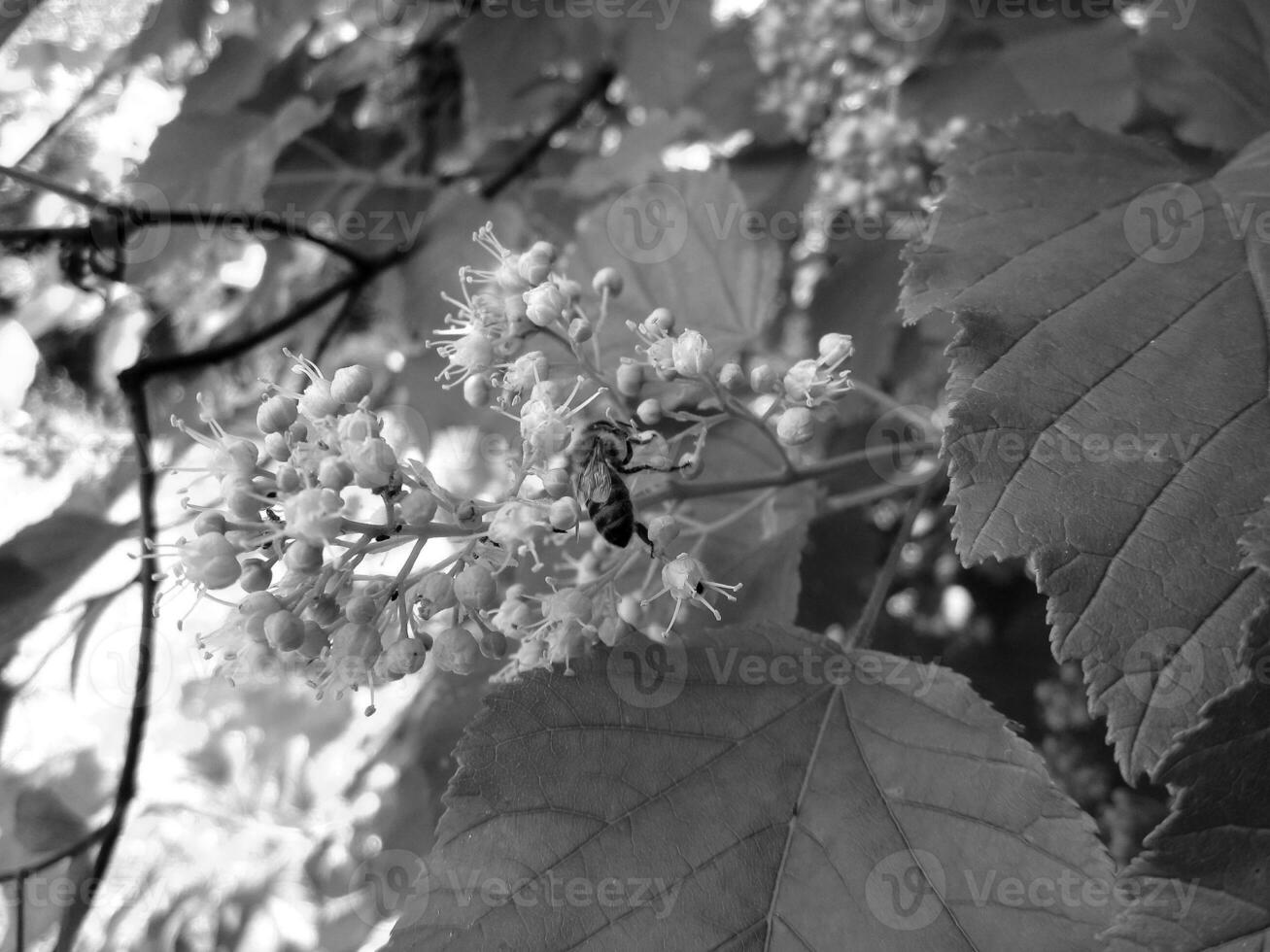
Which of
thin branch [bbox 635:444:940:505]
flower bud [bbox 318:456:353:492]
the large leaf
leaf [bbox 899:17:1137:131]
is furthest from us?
leaf [bbox 899:17:1137:131]

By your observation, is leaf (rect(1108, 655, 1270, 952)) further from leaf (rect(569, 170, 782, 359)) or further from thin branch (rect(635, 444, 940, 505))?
leaf (rect(569, 170, 782, 359))

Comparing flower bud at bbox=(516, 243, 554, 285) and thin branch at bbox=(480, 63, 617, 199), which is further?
thin branch at bbox=(480, 63, 617, 199)

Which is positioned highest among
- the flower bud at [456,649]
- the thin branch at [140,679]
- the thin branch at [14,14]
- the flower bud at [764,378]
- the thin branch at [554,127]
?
the thin branch at [14,14]

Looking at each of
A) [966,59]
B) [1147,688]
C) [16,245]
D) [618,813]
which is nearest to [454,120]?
[16,245]

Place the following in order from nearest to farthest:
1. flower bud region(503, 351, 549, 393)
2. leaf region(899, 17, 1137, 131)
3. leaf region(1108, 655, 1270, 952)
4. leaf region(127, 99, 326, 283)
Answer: leaf region(1108, 655, 1270, 952), flower bud region(503, 351, 549, 393), leaf region(899, 17, 1137, 131), leaf region(127, 99, 326, 283)

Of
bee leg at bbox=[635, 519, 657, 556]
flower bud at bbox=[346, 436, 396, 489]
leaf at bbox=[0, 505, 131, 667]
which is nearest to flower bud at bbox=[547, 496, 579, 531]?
bee leg at bbox=[635, 519, 657, 556]

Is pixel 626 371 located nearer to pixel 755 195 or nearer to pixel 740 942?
pixel 740 942

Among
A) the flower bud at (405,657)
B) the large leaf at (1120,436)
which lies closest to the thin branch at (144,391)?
the flower bud at (405,657)

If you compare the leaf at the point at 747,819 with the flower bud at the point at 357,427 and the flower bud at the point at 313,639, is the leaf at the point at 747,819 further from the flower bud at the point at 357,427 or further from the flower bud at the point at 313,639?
the flower bud at the point at 357,427
